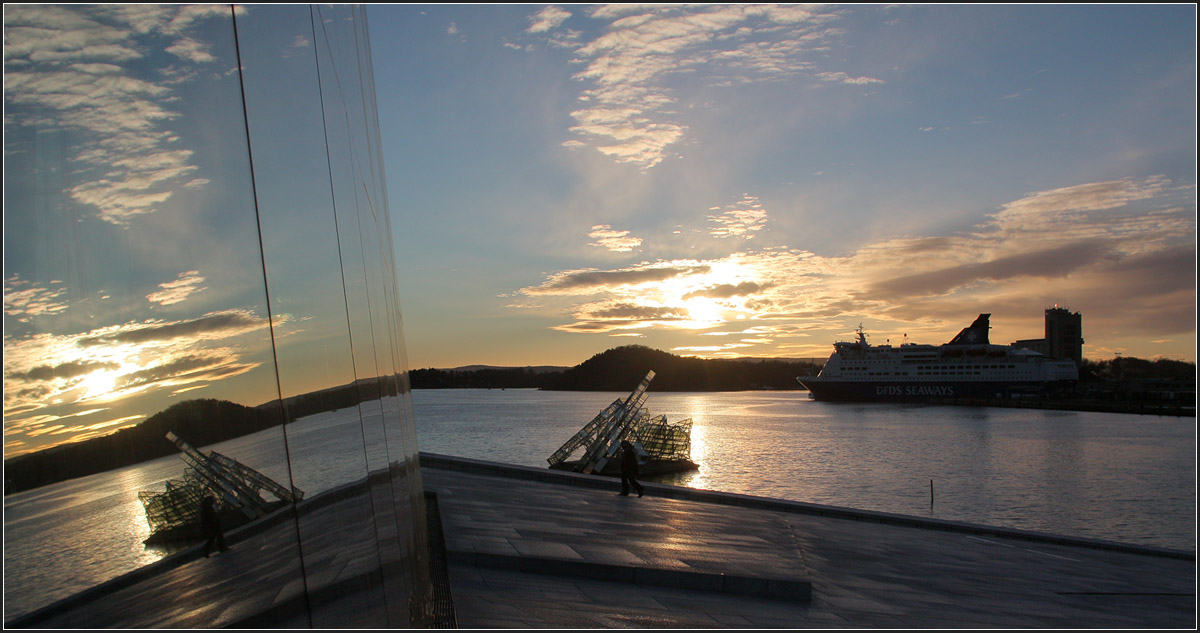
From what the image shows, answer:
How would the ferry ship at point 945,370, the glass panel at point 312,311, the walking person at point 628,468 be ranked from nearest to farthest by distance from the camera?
the glass panel at point 312,311 → the walking person at point 628,468 → the ferry ship at point 945,370

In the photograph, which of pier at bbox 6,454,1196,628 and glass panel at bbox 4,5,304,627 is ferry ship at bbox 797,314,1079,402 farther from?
glass panel at bbox 4,5,304,627

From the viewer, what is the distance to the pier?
44.3 inches

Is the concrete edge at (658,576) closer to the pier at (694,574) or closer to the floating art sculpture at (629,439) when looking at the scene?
the pier at (694,574)

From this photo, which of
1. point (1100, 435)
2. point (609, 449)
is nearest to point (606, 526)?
point (609, 449)

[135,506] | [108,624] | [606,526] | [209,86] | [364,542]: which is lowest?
[606,526]

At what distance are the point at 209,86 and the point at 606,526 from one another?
9025 millimetres

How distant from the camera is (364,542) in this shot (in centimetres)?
229

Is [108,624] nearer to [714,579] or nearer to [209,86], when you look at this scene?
[209,86]

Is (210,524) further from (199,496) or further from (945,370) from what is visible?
(945,370)

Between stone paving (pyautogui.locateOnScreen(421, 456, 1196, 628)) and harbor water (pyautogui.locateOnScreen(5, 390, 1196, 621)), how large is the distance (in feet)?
14.0

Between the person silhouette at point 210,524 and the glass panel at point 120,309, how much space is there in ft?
0.07

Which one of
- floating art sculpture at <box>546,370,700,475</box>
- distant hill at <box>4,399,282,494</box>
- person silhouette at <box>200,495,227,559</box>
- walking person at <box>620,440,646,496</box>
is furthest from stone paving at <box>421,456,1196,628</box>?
floating art sculpture at <box>546,370,700,475</box>

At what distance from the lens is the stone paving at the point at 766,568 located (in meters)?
6.01

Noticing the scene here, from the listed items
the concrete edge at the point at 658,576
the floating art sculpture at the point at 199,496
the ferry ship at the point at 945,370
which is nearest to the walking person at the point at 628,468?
the concrete edge at the point at 658,576
